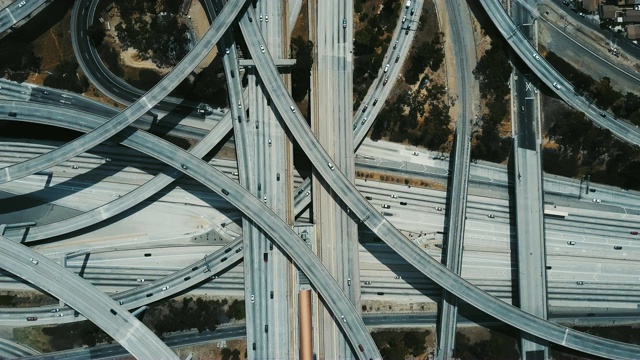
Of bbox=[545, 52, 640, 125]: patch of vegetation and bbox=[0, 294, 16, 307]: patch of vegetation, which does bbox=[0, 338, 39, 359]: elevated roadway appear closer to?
bbox=[0, 294, 16, 307]: patch of vegetation

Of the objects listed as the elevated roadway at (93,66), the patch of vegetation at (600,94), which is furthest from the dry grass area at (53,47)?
the patch of vegetation at (600,94)

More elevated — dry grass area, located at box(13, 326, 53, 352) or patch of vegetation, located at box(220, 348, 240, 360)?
dry grass area, located at box(13, 326, 53, 352)

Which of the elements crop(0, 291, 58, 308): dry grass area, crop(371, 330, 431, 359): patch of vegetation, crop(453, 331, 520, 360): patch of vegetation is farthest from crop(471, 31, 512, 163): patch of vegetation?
crop(0, 291, 58, 308): dry grass area

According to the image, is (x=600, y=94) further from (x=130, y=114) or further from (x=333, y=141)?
(x=130, y=114)

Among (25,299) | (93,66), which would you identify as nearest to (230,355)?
(25,299)

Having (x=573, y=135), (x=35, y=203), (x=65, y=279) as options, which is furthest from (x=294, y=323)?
(x=573, y=135)

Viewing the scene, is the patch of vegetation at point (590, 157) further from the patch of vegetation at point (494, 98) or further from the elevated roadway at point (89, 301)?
the elevated roadway at point (89, 301)
